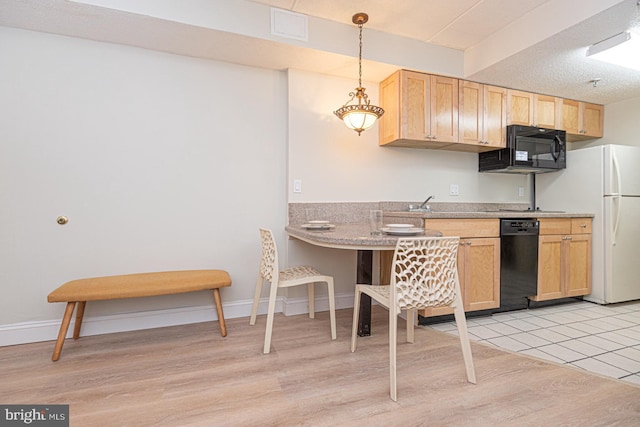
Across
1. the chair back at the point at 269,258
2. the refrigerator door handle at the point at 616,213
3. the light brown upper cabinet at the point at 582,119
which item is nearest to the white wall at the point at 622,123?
the light brown upper cabinet at the point at 582,119

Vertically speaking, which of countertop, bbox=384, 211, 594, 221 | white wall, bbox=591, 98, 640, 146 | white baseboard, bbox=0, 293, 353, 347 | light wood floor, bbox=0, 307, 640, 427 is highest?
white wall, bbox=591, 98, 640, 146

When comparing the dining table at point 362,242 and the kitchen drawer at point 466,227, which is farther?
A: the kitchen drawer at point 466,227

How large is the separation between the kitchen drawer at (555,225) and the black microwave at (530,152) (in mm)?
615

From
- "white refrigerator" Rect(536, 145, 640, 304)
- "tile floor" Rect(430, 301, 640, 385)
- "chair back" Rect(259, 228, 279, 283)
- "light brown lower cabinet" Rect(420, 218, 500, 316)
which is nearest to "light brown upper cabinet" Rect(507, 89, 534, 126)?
"white refrigerator" Rect(536, 145, 640, 304)

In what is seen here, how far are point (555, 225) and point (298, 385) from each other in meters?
2.80

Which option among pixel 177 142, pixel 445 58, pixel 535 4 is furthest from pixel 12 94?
pixel 535 4

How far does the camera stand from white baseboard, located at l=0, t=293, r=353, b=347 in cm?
213

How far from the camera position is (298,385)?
63.6 inches

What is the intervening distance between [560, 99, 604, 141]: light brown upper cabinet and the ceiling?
0.48 metres

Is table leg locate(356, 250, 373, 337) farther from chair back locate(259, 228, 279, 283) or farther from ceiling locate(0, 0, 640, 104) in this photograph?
ceiling locate(0, 0, 640, 104)

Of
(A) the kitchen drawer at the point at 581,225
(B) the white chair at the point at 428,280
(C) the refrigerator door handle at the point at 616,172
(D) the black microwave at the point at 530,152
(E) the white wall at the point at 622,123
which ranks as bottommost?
(B) the white chair at the point at 428,280

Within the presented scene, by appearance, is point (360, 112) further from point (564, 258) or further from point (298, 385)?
point (564, 258)

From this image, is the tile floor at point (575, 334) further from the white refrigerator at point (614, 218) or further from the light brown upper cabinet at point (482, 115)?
the light brown upper cabinet at point (482, 115)

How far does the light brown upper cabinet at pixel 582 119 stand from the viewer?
11.1 feet
